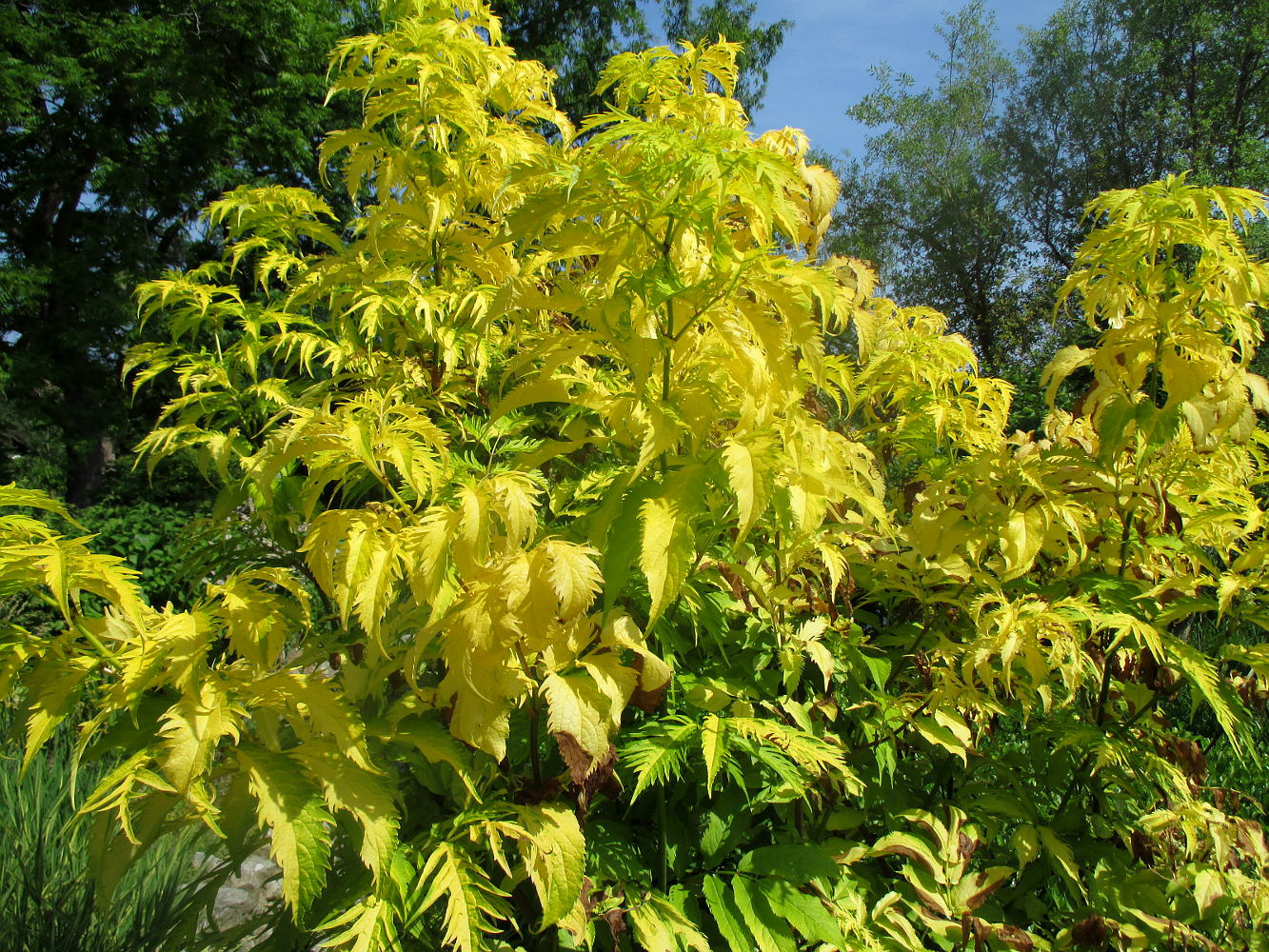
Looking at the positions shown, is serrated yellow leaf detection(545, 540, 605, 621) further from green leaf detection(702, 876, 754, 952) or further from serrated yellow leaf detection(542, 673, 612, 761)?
green leaf detection(702, 876, 754, 952)

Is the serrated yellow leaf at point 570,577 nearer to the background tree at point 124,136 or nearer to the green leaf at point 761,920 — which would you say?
the green leaf at point 761,920

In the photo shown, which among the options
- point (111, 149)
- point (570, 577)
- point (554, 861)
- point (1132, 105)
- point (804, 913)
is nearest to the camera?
point (570, 577)

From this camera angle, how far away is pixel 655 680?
3.74 ft

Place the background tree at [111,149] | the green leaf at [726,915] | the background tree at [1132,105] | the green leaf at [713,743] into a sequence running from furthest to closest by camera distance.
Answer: the background tree at [1132,105] → the background tree at [111,149] → the green leaf at [726,915] → the green leaf at [713,743]

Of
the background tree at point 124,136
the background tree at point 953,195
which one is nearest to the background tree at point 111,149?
the background tree at point 124,136

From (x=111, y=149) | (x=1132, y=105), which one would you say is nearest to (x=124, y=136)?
(x=111, y=149)

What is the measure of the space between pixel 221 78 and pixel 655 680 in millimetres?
13983

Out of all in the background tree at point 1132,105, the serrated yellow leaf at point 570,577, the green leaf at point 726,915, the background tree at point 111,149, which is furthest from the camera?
the background tree at point 1132,105

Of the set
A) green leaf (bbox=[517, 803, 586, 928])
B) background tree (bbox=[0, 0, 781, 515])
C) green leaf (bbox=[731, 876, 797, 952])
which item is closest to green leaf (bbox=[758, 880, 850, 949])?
green leaf (bbox=[731, 876, 797, 952])

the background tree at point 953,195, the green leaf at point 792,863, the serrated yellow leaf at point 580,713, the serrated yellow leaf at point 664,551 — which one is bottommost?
the green leaf at point 792,863

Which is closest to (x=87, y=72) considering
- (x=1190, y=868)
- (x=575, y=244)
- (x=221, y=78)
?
(x=221, y=78)

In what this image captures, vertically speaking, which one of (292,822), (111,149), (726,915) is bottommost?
(726,915)

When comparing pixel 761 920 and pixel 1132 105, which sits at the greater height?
pixel 1132 105

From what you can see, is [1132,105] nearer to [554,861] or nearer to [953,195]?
[953,195]
